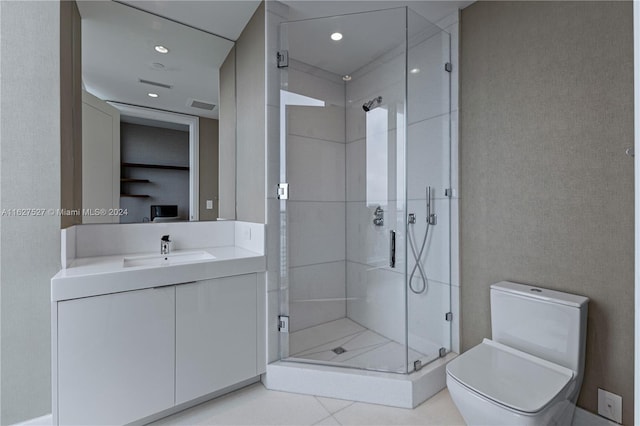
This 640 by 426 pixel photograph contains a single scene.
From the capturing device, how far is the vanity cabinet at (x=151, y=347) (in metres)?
A: 1.37

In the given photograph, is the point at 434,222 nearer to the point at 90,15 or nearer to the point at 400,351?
the point at 400,351

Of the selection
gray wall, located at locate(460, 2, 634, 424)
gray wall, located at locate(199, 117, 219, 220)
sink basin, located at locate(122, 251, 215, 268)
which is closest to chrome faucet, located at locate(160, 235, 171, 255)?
sink basin, located at locate(122, 251, 215, 268)

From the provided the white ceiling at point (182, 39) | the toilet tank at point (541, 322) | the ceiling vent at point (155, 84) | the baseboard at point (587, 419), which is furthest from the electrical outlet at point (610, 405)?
the ceiling vent at point (155, 84)

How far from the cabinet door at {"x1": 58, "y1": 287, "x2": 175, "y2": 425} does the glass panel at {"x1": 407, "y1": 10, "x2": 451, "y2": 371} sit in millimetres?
1502

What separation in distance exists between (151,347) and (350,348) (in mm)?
1233

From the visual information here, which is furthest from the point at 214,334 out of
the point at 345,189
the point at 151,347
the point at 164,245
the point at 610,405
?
the point at 610,405

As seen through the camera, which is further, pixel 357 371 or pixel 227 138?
pixel 227 138

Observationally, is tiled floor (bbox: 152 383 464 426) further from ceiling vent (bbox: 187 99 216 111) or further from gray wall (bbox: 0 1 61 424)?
ceiling vent (bbox: 187 99 216 111)

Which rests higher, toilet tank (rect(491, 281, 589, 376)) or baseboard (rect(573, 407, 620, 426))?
toilet tank (rect(491, 281, 589, 376))

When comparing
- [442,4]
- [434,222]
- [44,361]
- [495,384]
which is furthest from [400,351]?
[442,4]

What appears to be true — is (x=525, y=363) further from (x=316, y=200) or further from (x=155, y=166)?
(x=155, y=166)

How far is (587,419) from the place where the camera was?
1507 millimetres

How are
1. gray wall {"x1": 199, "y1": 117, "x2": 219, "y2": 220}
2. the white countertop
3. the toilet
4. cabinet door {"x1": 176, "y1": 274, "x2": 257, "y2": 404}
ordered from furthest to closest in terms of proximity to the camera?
gray wall {"x1": 199, "y1": 117, "x2": 219, "y2": 220} < cabinet door {"x1": 176, "y1": 274, "x2": 257, "y2": 404} < the white countertop < the toilet

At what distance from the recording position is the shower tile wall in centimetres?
211
